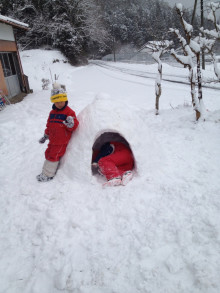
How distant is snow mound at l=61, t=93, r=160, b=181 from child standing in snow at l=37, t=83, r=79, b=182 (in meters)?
0.11

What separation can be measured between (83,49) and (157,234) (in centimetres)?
3208

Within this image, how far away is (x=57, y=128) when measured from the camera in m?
3.17

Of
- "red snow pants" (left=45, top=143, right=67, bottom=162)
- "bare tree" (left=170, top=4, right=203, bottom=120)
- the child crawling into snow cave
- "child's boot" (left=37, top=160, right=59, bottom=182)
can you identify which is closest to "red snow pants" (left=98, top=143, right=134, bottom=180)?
the child crawling into snow cave

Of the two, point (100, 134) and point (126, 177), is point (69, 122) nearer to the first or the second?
point (100, 134)

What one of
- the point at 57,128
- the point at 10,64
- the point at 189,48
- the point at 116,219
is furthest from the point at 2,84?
the point at 116,219

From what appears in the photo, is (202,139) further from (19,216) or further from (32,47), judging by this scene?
(32,47)

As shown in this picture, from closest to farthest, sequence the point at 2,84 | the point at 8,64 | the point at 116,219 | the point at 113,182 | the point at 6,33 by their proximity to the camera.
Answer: the point at 116,219
the point at 113,182
the point at 2,84
the point at 6,33
the point at 8,64

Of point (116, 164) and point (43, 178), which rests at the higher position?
point (116, 164)

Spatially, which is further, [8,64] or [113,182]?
[8,64]

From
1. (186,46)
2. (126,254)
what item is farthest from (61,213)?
(186,46)

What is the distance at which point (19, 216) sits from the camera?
2695 mm

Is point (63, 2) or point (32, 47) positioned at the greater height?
point (63, 2)

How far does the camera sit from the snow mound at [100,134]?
302 centimetres

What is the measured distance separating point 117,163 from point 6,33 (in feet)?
32.2
